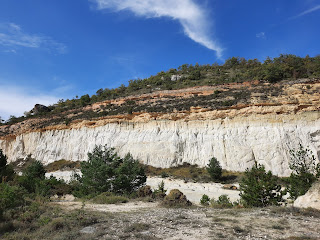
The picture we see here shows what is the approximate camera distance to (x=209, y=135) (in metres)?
28.7

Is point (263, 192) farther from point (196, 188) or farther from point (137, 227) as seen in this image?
point (196, 188)

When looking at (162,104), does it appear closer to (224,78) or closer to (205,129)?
(205,129)

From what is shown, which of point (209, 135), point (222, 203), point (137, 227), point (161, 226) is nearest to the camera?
point (137, 227)

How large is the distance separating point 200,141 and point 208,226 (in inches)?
898

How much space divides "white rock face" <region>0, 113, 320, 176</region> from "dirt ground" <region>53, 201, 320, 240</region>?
740 inches

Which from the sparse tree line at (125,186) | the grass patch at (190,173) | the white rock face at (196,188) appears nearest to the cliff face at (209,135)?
the grass patch at (190,173)

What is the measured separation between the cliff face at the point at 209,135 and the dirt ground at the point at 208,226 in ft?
61.6

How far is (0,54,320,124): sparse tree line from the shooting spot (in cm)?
4356

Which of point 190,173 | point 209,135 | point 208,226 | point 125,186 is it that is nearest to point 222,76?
point 209,135

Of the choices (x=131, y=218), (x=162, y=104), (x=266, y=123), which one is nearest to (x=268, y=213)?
(x=131, y=218)

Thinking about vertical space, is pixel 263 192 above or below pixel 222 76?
below

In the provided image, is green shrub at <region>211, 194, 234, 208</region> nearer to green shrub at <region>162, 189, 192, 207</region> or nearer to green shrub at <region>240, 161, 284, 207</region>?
green shrub at <region>240, 161, 284, 207</region>

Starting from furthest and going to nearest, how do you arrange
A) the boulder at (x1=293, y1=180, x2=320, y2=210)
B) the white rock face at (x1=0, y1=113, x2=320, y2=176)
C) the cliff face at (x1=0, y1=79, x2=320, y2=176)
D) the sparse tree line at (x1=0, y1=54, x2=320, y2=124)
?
the sparse tree line at (x1=0, y1=54, x2=320, y2=124), the cliff face at (x1=0, y1=79, x2=320, y2=176), the white rock face at (x1=0, y1=113, x2=320, y2=176), the boulder at (x1=293, y1=180, x2=320, y2=210)

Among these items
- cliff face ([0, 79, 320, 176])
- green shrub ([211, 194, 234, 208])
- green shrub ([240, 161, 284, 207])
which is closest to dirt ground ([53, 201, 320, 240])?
green shrub ([240, 161, 284, 207])
